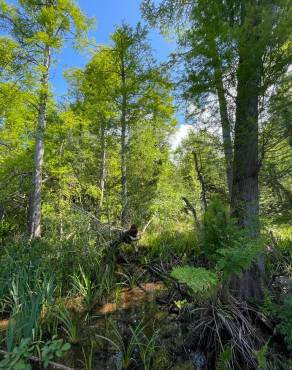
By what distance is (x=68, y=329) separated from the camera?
8.46ft

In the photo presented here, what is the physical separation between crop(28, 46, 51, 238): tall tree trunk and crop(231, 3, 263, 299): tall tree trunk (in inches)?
198

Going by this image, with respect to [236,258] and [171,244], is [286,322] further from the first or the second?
[171,244]

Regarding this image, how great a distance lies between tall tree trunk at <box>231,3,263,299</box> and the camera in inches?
117

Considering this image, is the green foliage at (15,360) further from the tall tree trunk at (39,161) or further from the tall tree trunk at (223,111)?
the tall tree trunk at (39,161)

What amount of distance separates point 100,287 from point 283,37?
11.2 ft

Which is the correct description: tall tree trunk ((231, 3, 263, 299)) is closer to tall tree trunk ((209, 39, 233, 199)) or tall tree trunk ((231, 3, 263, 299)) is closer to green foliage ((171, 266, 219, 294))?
tall tree trunk ((209, 39, 233, 199))

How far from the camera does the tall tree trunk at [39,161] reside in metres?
6.49

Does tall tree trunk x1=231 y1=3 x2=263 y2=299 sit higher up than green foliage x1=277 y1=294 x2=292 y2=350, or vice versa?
tall tree trunk x1=231 y1=3 x2=263 y2=299

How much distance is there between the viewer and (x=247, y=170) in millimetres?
3264

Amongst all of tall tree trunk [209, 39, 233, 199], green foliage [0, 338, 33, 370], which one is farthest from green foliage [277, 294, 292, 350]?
green foliage [0, 338, 33, 370]

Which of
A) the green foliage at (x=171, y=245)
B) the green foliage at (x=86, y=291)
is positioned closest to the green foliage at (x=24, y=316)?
the green foliage at (x=86, y=291)

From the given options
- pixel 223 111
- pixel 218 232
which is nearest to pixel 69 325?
pixel 218 232

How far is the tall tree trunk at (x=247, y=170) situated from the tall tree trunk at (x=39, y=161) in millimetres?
5018

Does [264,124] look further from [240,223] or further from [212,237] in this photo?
[212,237]
